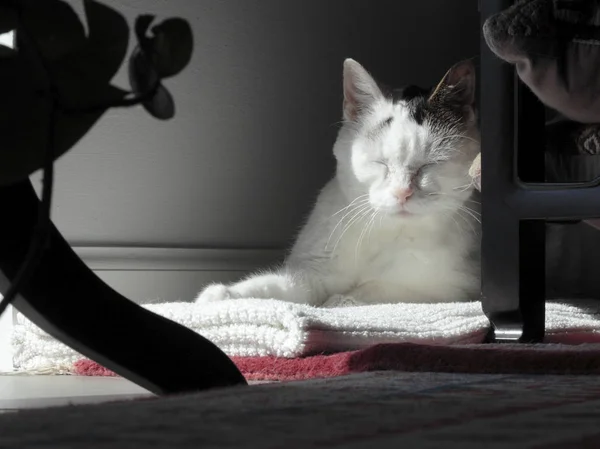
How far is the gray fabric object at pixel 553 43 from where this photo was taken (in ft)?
3.24

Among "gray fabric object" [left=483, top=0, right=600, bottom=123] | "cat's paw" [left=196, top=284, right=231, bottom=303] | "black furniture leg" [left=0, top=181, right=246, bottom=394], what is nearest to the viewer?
"black furniture leg" [left=0, top=181, right=246, bottom=394]

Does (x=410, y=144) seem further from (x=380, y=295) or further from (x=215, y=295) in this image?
(x=215, y=295)

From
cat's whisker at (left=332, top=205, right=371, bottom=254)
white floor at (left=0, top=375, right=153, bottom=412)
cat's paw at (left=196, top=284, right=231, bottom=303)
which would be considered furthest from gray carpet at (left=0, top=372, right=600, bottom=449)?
cat's whisker at (left=332, top=205, right=371, bottom=254)

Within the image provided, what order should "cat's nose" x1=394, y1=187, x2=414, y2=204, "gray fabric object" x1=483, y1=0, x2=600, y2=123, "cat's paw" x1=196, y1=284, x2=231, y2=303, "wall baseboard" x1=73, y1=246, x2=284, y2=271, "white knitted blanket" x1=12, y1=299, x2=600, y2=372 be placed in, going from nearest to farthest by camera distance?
"gray fabric object" x1=483, y1=0, x2=600, y2=123, "white knitted blanket" x1=12, y1=299, x2=600, y2=372, "cat's paw" x1=196, y1=284, x2=231, y2=303, "cat's nose" x1=394, y1=187, x2=414, y2=204, "wall baseboard" x1=73, y1=246, x2=284, y2=271

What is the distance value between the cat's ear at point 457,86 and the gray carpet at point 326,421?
3.30ft

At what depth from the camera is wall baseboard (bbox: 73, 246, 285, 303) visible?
174 centimetres

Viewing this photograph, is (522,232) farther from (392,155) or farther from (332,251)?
(332,251)

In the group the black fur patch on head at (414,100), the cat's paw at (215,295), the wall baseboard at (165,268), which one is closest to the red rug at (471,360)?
the cat's paw at (215,295)

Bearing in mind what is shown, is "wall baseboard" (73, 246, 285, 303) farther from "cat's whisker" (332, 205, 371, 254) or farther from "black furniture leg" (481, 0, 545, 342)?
"black furniture leg" (481, 0, 545, 342)

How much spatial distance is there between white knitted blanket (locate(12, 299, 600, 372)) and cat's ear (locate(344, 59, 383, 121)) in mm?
505

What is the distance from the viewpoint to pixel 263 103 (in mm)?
1854

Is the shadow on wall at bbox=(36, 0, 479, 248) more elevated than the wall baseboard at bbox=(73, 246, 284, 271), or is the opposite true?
the shadow on wall at bbox=(36, 0, 479, 248)

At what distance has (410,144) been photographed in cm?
151

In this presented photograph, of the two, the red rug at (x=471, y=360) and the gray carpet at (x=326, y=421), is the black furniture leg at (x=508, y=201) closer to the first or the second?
the red rug at (x=471, y=360)
